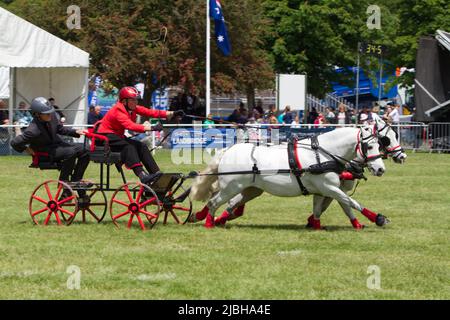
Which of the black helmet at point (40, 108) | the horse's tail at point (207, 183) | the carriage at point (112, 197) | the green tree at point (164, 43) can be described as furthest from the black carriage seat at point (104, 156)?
the green tree at point (164, 43)

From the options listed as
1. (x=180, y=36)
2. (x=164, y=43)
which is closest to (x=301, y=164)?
(x=164, y=43)

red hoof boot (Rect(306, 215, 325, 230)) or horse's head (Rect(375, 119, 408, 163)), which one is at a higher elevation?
horse's head (Rect(375, 119, 408, 163))

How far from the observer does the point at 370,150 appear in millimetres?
13102

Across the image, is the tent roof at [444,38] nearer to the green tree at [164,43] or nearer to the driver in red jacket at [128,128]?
the green tree at [164,43]

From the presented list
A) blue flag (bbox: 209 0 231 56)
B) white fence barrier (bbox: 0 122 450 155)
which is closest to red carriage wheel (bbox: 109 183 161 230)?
white fence barrier (bbox: 0 122 450 155)

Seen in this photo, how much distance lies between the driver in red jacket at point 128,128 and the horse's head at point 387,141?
103 inches

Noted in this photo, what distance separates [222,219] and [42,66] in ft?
54.7

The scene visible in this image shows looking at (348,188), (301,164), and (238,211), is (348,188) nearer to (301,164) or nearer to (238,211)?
(301,164)

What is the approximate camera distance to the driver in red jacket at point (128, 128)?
43.2ft

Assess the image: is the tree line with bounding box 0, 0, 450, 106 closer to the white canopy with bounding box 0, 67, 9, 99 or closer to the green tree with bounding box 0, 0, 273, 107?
the green tree with bounding box 0, 0, 273, 107

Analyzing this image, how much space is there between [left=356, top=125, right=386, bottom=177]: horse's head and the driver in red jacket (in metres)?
2.39

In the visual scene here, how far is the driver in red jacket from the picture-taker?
1316cm
